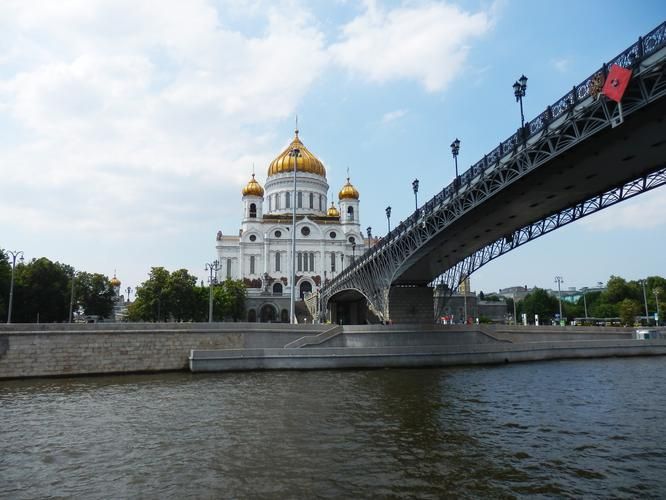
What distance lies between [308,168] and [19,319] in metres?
48.1

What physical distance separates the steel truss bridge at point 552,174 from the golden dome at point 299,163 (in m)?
47.4

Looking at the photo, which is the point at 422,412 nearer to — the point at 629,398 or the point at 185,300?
the point at 629,398

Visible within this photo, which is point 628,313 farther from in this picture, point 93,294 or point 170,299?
point 93,294

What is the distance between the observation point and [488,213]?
2530cm

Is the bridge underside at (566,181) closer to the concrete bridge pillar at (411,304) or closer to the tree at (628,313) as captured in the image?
the concrete bridge pillar at (411,304)

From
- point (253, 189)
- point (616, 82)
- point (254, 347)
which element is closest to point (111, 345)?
point (254, 347)

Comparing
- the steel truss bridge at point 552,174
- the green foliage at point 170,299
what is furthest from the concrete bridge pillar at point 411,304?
the green foliage at point 170,299

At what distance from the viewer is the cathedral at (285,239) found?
241ft

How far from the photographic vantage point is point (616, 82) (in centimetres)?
1437

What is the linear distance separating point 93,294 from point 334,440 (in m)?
51.5

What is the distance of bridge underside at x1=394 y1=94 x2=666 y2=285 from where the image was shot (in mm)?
16328

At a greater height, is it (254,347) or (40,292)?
(40,292)

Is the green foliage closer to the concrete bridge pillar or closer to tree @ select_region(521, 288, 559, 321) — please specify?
the concrete bridge pillar

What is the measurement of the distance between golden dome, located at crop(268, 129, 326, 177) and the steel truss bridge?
47354 millimetres
